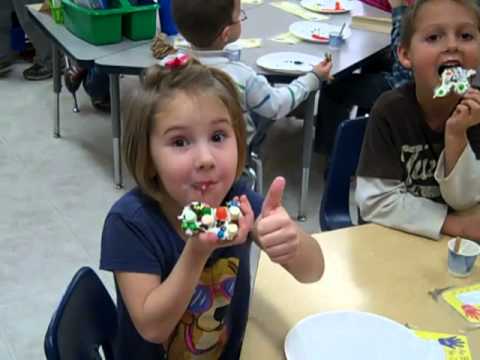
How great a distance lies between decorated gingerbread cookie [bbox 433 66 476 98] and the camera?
1.57 m

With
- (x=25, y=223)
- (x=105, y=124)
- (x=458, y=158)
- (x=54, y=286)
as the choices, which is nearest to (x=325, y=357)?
(x=458, y=158)

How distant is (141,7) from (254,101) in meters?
0.89

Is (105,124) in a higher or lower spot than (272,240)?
lower

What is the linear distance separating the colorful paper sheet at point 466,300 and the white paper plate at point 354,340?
14cm

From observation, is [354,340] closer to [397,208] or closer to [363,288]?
[363,288]

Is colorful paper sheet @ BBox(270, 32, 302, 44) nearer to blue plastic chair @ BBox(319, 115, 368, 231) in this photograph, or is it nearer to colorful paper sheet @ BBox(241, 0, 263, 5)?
colorful paper sheet @ BBox(241, 0, 263, 5)

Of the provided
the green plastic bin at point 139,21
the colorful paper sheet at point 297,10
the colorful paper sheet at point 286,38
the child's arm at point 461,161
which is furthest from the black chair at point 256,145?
the child's arm at point 461,161

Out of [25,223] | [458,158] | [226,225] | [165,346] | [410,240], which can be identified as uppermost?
[226,225]

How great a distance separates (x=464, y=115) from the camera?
1550mm

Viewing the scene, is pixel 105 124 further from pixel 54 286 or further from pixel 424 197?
pixel 424 197

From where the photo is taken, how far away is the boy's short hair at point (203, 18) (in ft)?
7.94

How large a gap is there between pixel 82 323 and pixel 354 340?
48cm

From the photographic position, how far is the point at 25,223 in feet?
10.1

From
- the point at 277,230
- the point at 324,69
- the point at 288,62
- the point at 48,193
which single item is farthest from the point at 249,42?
the point at 277,230
